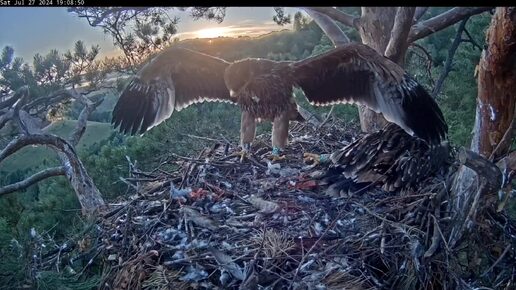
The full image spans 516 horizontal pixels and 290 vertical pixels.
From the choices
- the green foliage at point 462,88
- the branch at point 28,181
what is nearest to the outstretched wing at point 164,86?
the branch at point 28,181

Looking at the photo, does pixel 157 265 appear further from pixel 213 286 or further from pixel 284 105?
pixel 284 105

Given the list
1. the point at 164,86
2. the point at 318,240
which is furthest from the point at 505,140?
the point at 164,86

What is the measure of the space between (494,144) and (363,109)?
2.00 metres

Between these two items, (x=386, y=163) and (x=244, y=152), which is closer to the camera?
(x=386, y=163)

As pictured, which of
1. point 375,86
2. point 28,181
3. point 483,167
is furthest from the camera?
point 28,181

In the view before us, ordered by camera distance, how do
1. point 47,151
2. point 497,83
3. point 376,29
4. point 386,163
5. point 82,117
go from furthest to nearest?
point 47,151, point 82,117, point 376,29, point 386,163, point 497,83

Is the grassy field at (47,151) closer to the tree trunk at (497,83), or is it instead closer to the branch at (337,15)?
the branch at (337,15)

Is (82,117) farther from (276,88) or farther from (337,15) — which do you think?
(337,15)

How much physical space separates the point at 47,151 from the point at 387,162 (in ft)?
16.0

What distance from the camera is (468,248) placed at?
2.44 metres

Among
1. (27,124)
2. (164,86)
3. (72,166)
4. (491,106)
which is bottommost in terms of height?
(72,166)

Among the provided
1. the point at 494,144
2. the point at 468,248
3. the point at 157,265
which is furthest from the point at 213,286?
the point at 494,144

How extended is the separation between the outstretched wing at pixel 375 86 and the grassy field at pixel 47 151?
2.49 metres

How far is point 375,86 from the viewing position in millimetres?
3131
